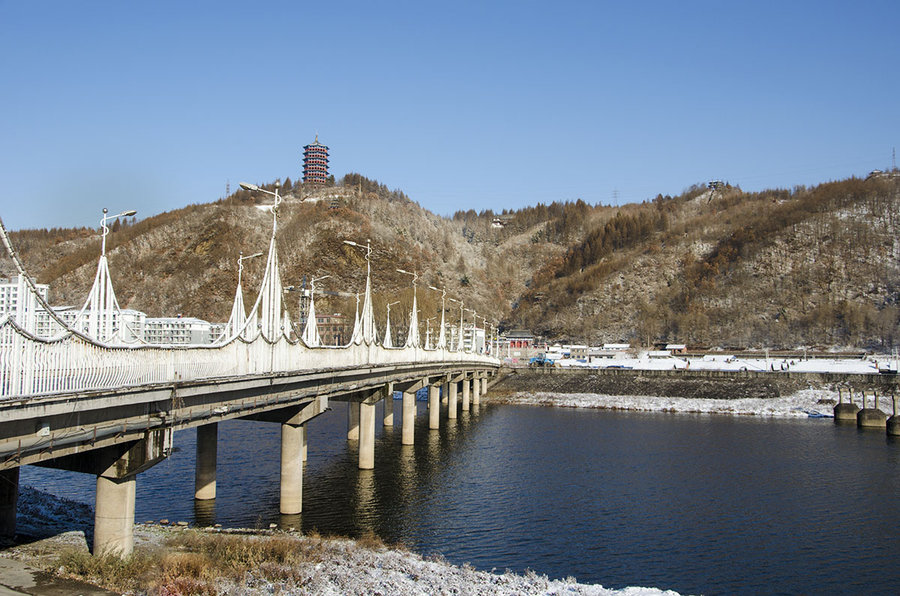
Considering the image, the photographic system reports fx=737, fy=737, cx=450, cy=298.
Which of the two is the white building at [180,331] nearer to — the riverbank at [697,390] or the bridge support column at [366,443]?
the riverbank at [697,390]

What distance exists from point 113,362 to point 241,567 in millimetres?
7566

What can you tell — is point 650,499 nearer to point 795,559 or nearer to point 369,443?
point 795,559

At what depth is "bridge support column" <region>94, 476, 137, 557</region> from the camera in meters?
22.3

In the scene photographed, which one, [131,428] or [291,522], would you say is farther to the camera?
[291,522]

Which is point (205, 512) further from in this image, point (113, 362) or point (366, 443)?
point (113, 362)

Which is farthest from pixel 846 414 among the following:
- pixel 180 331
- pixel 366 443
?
pixel 180 331

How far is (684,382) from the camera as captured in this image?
107 meters

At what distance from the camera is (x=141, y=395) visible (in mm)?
21766

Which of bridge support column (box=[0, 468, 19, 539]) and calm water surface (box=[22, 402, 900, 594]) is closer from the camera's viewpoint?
bridge support column (box=[0, 468, 19, 539])

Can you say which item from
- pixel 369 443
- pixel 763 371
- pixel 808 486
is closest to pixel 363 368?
pixel 369 443

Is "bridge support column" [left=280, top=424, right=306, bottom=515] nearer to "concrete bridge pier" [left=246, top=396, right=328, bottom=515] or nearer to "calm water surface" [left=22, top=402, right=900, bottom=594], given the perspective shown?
"concrete bridge pier" [left=246, top=396, right=328, bottom=515]

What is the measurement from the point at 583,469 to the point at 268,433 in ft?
87.4

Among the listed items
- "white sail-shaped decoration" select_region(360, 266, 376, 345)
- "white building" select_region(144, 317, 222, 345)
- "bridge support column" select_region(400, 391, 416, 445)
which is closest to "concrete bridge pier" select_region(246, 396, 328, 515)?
"white sail-shaped decoration" select_region(360, 266, 376, 345)

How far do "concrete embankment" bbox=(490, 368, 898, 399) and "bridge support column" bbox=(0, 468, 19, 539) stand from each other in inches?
3448
